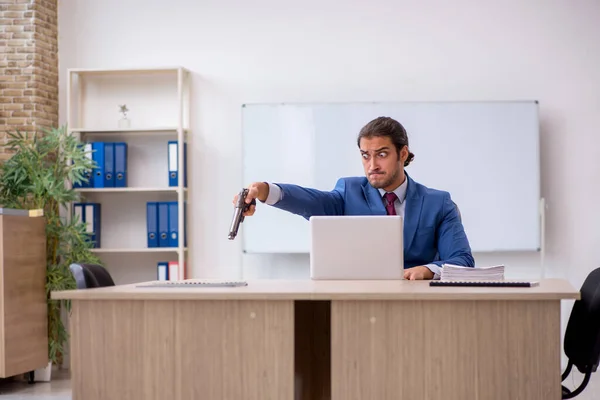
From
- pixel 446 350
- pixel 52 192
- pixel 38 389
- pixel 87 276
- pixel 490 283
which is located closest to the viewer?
pixel 446 350

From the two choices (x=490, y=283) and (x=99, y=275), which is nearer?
(x=490, y=283)

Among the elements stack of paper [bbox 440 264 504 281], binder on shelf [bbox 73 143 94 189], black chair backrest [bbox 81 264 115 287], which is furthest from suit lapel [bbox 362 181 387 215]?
A: binder on shelf [bbox 73 143 94 189]

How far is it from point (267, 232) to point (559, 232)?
2265mm

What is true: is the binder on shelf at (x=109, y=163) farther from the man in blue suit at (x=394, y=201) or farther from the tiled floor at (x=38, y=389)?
the man in blue suit at (x=394, y=201)

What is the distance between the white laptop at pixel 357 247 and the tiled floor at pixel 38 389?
279 cm

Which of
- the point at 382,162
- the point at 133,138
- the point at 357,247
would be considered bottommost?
the point at 357,247

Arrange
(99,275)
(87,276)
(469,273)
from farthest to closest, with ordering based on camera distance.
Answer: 1. (99,275)
2. (469,273)
3. (87,276)

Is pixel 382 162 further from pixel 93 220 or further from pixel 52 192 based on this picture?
pixel 93 220

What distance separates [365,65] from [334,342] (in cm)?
422

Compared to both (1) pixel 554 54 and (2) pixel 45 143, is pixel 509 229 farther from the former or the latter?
Result: (2) pixel 45 143

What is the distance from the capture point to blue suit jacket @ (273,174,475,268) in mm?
4039

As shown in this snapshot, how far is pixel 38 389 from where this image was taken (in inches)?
241

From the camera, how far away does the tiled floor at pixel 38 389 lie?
18.9 feet

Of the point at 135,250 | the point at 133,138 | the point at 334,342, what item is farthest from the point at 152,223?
the point at 334,342
